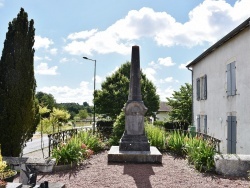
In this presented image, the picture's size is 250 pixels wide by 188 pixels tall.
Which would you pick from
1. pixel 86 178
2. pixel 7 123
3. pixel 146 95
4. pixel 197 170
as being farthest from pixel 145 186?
pixel 146 95

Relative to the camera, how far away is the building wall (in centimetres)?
1091

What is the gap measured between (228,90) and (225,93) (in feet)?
1.40

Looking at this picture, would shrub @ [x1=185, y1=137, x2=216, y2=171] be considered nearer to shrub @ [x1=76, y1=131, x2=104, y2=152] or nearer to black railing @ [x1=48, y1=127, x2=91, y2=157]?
shrub @ [x1=76, y1=131, x2=104, y2=152]

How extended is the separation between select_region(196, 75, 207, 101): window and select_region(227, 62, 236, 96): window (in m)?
3.61

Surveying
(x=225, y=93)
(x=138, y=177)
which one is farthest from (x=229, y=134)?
(x=138, y=177)

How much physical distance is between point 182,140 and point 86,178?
17.1 ft

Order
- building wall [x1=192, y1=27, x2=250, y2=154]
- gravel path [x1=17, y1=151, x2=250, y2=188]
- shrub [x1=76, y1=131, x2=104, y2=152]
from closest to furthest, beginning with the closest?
gravel path [x1=17, y1=151, x2=250, y2=188]
building wall [x1=192, y1=27, x2=250, y2=154]
shrub [x1=76, y1=131, x2=104, y2=152]

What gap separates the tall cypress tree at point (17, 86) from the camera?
29.4 ft

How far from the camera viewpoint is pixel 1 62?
30.9 ft

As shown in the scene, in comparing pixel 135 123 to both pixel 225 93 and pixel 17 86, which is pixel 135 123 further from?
pixel 225 93

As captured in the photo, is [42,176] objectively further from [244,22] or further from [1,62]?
[244,22]

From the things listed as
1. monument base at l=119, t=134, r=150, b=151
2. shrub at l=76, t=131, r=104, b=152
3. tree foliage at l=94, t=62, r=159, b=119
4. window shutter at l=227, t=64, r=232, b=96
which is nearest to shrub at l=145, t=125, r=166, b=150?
monument base at l=119, t=134, r=150, b=151

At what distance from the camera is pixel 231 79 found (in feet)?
40.4

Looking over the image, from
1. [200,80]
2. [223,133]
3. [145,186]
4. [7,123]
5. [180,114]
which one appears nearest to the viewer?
[145,186]
